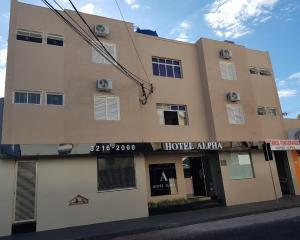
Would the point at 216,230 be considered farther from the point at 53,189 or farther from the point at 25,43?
the point at 25,43

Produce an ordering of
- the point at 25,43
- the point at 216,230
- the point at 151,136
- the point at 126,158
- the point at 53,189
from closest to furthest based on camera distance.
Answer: the point at 216,230 < the point at 53,189 < the point at 25,43 < the point at 126,158 < the point at 151,136

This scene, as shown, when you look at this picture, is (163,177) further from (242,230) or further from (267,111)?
(267,111)

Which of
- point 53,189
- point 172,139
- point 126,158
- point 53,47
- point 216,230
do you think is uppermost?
point 53,47

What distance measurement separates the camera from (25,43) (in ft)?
42.0

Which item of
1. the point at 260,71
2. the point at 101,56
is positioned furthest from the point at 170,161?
the point at 260,71

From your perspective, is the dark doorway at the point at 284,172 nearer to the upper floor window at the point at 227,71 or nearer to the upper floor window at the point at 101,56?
the upper floor window at the point at 227,71

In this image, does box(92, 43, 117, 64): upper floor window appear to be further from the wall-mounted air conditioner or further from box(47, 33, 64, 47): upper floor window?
the wall-mounted air conditioner

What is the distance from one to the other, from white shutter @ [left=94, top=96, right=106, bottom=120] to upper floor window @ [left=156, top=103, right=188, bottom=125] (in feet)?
10.7

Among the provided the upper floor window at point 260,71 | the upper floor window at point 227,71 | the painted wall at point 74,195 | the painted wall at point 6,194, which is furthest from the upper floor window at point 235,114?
the painted wall at point 6,194

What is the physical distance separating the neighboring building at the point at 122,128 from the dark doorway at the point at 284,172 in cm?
11

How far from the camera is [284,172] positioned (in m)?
19.3

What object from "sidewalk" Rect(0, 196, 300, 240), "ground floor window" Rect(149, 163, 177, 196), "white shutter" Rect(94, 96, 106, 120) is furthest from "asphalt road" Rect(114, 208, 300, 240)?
"white shutter" Rect(94, 96, 106, 120)

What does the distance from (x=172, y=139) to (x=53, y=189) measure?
6600 mm

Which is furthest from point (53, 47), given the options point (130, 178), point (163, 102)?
point (130, 178)
